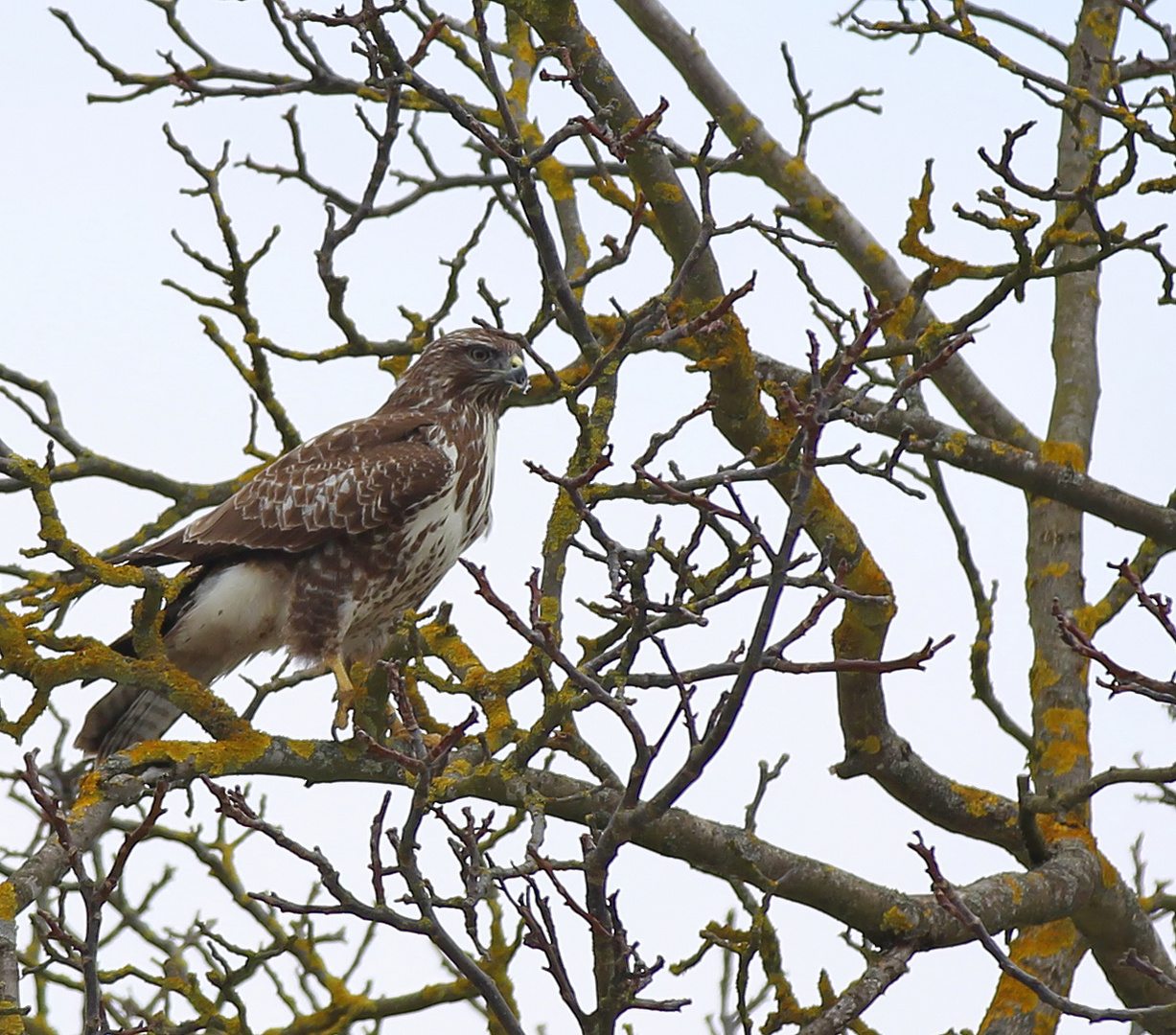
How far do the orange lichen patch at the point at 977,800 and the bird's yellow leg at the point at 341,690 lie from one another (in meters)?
2.17

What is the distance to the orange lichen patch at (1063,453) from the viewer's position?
6621 mm

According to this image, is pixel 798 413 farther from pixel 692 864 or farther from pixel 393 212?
pixel 393 212

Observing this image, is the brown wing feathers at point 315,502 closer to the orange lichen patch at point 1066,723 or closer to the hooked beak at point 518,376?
the hooked beak at point 518,376

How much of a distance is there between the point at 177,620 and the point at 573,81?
2.75m

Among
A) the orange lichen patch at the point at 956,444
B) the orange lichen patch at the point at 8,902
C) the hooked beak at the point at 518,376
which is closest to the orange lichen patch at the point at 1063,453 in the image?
the orange lichen patch at the point at 956,444

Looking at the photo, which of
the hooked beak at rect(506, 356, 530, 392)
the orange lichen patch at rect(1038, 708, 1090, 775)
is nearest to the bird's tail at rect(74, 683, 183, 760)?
the hooked beak at rect(506, 356, 530, 392)

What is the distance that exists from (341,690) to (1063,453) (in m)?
3.20

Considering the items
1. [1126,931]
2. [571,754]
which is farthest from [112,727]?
[1126,931]

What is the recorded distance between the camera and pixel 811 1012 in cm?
454

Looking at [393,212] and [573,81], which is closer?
[573,81]

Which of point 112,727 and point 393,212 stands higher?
point 393,212

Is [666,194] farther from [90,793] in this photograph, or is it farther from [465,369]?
[90,793]

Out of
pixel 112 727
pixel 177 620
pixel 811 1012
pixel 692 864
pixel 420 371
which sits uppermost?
pixel 420 371

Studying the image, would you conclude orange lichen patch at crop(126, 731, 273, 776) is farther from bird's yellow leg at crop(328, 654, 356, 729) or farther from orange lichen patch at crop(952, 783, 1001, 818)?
orange lichen patch at crop(952, 783, 1001, 818)
